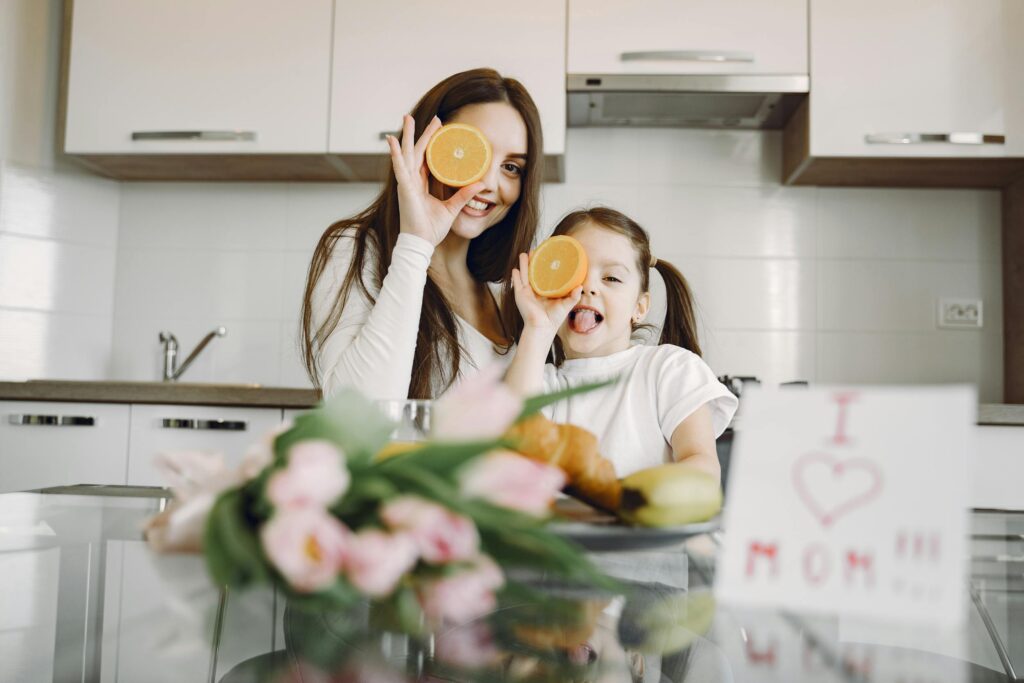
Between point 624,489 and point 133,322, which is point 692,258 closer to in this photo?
point 133,322

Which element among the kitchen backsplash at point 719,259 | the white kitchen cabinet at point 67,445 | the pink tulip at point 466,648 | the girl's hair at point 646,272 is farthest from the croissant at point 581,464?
the kitchen backsplash at point 719,259

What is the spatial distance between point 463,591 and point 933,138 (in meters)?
2.44

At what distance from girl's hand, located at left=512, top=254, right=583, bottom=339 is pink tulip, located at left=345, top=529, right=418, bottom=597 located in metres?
1.04

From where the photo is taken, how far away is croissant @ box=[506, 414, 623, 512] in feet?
1.77

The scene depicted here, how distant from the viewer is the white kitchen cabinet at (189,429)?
2225 mm

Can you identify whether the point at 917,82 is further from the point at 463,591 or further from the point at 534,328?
the point at 463,591

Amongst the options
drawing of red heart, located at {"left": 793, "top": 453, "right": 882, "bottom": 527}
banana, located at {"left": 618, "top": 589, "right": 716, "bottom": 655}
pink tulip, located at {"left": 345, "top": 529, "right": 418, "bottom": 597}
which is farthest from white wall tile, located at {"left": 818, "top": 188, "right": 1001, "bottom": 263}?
pink tulip, located at {"left": 345, "top": 529, "right": 418, "bottom": 597}

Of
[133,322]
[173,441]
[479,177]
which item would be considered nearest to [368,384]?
[479,177]

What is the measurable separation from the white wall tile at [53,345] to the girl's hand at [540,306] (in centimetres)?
194

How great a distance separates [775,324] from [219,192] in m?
1.87

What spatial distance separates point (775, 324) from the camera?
Result: 9.04 ft

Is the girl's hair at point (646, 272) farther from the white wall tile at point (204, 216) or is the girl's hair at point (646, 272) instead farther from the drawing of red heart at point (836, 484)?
the white wall tile at point (204, 216)

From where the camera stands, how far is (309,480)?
1.08 feet

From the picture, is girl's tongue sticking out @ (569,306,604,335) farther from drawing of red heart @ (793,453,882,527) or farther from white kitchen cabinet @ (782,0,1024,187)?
white kitchen cabinet @ (782,0,1024,187)
